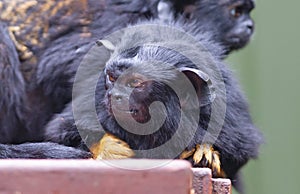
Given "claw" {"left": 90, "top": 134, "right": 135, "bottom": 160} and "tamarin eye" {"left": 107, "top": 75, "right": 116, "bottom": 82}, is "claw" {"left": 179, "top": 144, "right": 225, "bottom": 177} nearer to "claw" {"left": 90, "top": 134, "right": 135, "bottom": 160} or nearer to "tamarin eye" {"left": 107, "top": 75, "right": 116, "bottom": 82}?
"claw" {"left": 90, "top": 134, "right": 135, "bottom": 160}

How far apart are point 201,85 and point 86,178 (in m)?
1.16

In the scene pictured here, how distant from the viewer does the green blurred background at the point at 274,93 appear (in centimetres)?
493

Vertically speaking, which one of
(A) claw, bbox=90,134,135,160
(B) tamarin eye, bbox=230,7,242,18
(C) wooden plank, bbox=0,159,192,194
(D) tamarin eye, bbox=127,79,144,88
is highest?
(B) tamarin eye, bbox=230,7,242,18

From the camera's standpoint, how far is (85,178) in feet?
4.99

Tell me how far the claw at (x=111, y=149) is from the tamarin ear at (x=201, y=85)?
30 centimetres

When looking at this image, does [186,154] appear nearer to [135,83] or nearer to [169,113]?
[169,113]

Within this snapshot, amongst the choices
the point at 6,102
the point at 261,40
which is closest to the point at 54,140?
the point at 6,102

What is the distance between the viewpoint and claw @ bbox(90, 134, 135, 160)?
2639 mm

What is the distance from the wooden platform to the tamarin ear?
1.10m

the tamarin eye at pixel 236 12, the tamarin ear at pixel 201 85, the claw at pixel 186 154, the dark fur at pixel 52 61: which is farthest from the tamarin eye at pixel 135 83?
the tamarin eye at pixel 236 12

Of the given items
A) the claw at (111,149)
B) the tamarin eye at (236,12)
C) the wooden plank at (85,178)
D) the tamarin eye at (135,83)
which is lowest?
the claw at (111,149)

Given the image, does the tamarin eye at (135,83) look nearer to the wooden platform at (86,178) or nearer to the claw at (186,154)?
the claw at (186,154)

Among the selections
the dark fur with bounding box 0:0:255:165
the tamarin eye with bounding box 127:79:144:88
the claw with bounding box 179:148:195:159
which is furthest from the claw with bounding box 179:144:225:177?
the dark fur with bounding box 0:0:255:165

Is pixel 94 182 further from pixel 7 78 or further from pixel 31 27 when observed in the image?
pixel 31 27
